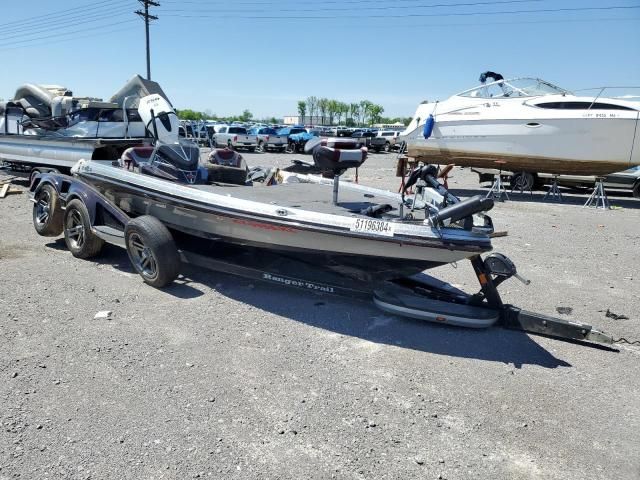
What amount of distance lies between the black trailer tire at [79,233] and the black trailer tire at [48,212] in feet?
0.75

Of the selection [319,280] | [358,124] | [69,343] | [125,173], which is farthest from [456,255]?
[358,124]

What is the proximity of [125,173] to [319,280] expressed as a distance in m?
2.72

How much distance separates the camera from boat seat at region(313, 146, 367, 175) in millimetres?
4754

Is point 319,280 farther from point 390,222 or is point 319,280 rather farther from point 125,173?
point 125,173

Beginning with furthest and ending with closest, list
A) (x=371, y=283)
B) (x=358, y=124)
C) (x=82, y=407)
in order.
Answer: (x=358, y=124) < (x=371, y=283) < (x=82, y=407)

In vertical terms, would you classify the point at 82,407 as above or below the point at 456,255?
below

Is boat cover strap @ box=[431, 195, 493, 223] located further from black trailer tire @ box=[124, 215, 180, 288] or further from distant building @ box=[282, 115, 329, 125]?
distant building @ box=[282, 115, 329, 125]

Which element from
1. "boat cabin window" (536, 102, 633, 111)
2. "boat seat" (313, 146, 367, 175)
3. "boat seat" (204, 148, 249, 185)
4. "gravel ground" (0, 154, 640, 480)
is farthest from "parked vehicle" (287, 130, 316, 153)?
"boat seat" (313, 146, 367, 175)

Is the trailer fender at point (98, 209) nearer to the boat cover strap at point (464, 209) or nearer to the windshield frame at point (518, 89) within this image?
the boat cover strap at point (464, 209)

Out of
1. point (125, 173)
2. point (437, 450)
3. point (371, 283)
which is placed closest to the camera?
point (437, 450)

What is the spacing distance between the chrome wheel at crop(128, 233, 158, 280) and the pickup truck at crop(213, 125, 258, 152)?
27.5 meters

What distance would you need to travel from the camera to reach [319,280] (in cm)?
487

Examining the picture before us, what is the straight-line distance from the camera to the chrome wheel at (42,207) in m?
6.90

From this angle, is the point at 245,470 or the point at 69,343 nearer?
the point at 245,470
